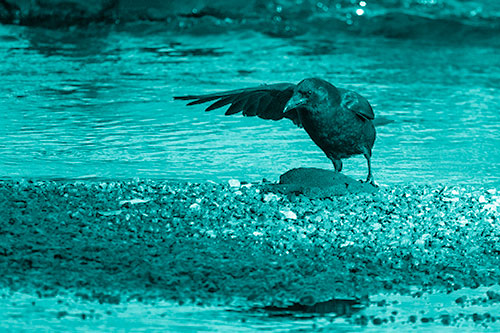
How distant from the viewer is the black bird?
21.0 feet

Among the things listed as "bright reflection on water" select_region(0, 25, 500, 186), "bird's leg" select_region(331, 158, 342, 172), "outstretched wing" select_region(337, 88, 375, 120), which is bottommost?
"bright reflection on water" select_region(0, 25, 500, 186)

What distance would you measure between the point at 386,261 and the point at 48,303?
1735mm

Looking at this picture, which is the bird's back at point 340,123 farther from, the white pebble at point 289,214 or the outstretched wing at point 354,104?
the white pebble at point 289,214

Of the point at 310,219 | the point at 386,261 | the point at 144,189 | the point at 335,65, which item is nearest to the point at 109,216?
the point at 144,189

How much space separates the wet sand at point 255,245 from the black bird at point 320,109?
326 mm

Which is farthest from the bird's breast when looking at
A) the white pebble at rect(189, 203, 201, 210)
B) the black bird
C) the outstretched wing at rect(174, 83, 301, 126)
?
the white pebble at rect(189, 203, 201, 210)

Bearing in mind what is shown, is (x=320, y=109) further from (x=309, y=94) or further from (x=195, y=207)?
(x=195, y=207)

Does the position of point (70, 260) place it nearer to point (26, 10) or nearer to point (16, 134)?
point (16, 134)

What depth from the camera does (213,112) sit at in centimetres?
971

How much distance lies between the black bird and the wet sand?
1.07 feet

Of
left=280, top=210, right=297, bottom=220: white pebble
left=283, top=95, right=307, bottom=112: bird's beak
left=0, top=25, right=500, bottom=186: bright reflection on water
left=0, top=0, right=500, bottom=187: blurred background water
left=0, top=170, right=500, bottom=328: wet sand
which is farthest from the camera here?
left=0, top=0, right=500, bottom=187: blurred background water

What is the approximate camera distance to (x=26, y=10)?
1522cm

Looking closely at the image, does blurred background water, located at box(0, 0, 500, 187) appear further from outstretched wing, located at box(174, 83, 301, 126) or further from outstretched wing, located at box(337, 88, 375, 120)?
outstretched wing, located at box(337, 88, 375, 120)

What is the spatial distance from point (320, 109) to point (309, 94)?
0.13 metres
